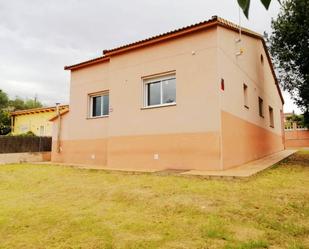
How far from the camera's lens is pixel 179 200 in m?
5.86

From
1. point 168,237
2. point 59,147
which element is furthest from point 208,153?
point 59,147

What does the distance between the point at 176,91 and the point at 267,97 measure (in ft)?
34.8

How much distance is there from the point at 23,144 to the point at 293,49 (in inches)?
664

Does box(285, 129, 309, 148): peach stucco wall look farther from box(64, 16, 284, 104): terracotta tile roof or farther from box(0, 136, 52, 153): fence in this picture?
box(0, 136, 52, 153): fence

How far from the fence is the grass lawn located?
10.0 metres

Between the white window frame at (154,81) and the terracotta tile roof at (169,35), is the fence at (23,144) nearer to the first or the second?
the terracotta tile roof at (169,35)

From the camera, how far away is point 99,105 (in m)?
14.7

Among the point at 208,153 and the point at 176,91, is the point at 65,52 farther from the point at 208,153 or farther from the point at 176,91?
the point at 208,153

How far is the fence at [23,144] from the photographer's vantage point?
17.1 meters

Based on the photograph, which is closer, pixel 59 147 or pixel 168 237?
pixel 168 237

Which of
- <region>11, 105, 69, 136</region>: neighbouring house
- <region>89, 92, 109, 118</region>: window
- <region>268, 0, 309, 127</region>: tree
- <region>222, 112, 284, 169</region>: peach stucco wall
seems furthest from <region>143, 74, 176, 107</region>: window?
<region>11, 105, 69, 136</region>: neighbouring house

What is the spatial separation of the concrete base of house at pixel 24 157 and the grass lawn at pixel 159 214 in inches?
381

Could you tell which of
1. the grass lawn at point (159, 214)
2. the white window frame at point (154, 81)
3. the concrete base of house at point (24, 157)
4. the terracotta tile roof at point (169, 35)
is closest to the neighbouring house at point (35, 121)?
the concrete base of house at point (24, 157)

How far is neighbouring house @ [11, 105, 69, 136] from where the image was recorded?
83.6ft
